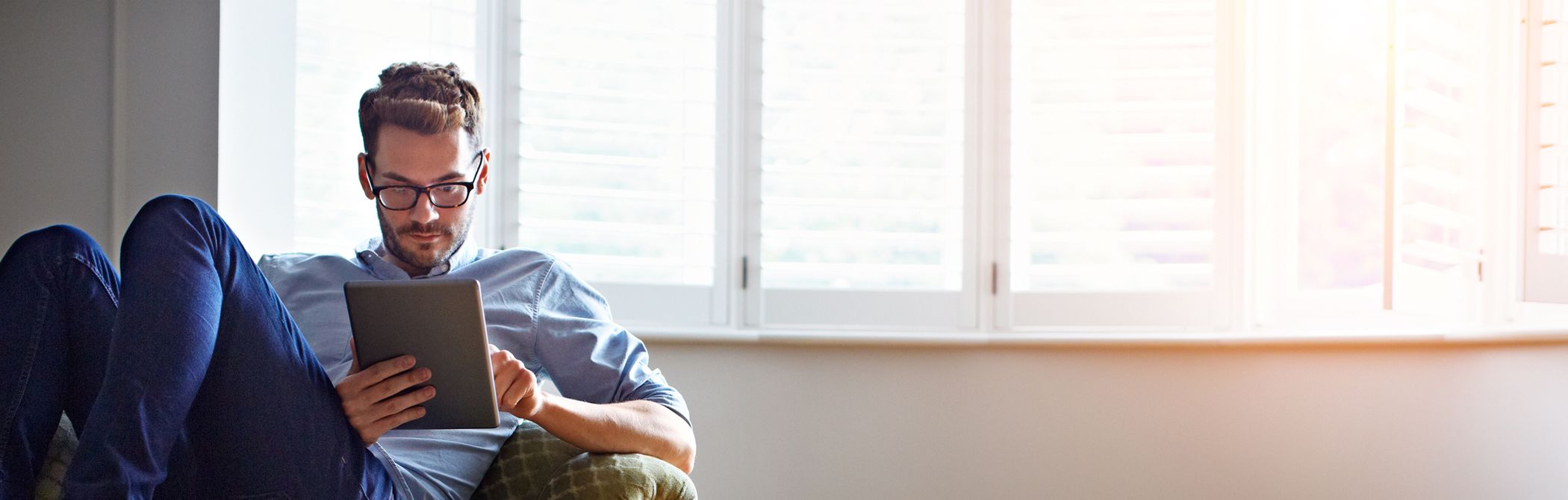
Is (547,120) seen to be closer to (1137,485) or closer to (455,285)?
(455,285)

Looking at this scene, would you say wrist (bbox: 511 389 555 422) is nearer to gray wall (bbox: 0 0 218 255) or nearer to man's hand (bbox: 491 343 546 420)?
man's hand (bbox: 491 343 546 420)

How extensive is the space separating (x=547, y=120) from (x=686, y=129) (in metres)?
0.33

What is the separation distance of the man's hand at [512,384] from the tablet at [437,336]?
42 mm

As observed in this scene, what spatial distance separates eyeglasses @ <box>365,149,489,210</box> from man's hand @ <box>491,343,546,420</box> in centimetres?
33

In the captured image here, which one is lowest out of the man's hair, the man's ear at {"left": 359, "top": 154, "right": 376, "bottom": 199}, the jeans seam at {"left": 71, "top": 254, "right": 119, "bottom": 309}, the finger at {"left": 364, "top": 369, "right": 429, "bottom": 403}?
the finger at {"left": 364, "top": 369, "right": 429, "bottom": 403}

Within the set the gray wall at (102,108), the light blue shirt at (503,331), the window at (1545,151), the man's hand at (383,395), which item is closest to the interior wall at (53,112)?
the gray wall at (102,108)

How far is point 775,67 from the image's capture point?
8.59 feet

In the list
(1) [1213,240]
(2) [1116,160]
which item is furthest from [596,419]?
(1) [1213,240]

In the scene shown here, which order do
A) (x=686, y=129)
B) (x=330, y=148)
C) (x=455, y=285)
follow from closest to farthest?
(x=455, y=285) → (x=330, y=148) → (x=686, y=129)

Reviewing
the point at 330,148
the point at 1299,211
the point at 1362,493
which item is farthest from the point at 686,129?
the point at 1362,493

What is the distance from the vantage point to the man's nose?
164cm

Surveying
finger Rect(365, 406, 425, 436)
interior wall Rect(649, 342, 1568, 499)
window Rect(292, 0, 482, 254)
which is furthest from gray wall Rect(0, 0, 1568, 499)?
finger Rect(365, 406, 425, 436)

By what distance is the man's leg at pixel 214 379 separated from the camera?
1.18 m

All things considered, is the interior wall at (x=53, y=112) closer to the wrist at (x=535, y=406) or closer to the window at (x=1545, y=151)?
the wrist at (x=535, y=406)
